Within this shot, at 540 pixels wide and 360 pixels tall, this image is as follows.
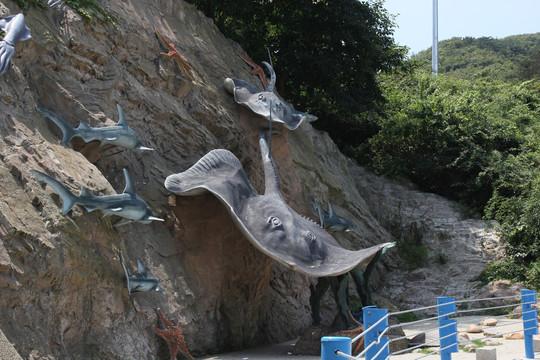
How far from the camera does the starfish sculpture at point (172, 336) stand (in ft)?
27.5

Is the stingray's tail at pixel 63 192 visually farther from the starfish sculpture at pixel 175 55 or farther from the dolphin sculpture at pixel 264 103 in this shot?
the dolphin sculpture at pixel 264 103

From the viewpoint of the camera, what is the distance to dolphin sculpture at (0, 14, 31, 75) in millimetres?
7914

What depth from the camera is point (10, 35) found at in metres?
8.16

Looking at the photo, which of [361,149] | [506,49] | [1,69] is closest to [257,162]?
[1,69]

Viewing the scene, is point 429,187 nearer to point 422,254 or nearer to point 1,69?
point 422,254

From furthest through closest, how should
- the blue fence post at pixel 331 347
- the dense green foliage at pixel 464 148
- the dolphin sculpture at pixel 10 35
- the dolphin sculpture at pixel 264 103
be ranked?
the dense green foliage at pixel 464 148 < the dolphin sculpture at pixel 264 103 < the dolphin sculpture at pixel 10 35 < the blue fence post at pixel 331 347

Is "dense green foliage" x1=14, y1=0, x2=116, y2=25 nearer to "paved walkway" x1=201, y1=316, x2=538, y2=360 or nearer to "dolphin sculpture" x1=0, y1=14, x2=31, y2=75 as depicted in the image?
"dolphin sculpture" x1=0, y1=14, x2=31, y2=75

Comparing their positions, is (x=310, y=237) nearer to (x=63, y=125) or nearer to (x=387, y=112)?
(x=63, y=125)

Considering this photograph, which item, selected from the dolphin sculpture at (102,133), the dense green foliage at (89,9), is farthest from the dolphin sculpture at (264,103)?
the dolphin sculpture at (102,133)

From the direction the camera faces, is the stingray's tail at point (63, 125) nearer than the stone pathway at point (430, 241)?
Yes

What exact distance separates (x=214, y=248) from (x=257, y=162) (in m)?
2.85

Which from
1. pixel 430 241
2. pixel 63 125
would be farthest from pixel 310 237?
pixel 430 241

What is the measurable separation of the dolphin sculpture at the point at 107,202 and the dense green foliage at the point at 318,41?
952 cm

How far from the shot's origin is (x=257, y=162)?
12445 mm
